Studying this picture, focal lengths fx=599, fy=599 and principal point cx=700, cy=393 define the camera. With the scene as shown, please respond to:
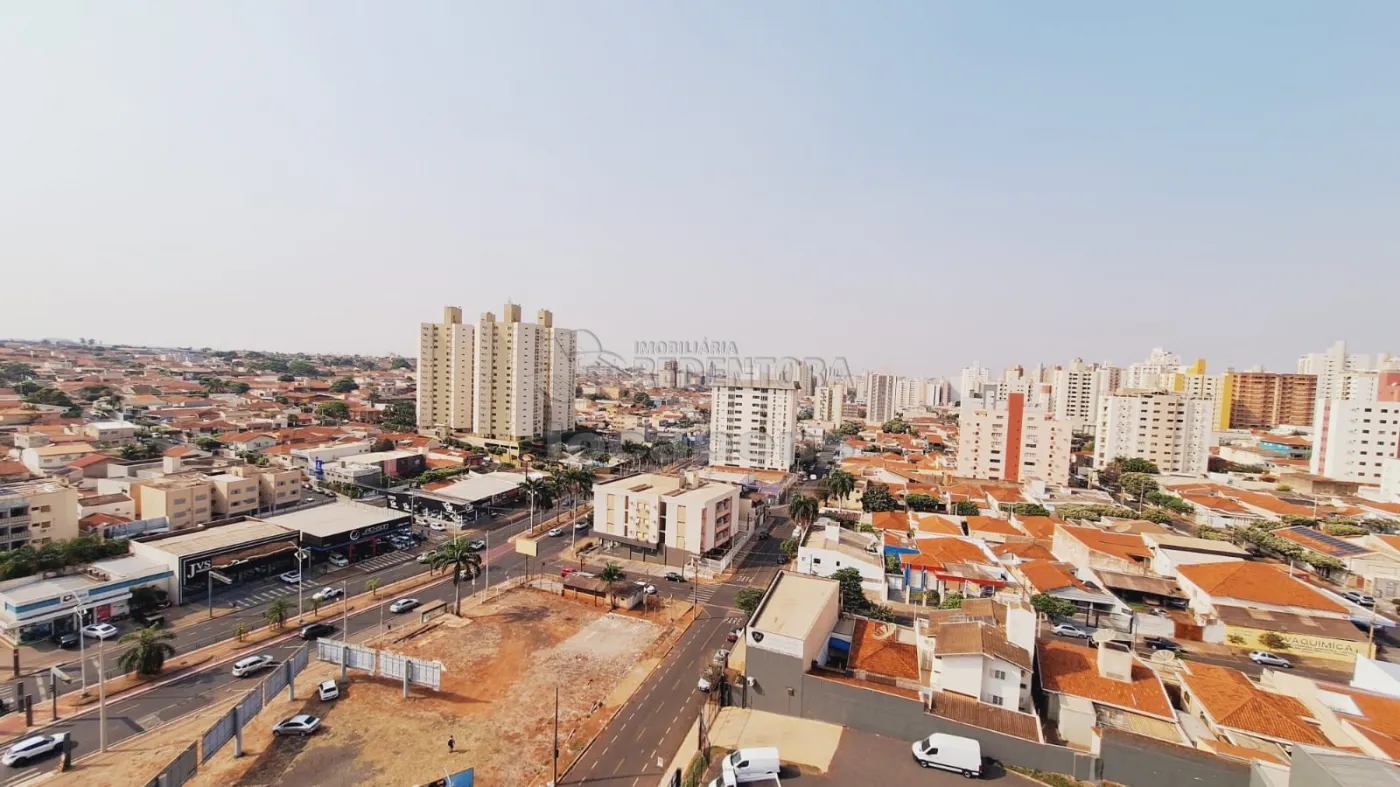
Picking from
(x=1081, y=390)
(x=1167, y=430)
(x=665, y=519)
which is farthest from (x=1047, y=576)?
(x=1081, y=390)

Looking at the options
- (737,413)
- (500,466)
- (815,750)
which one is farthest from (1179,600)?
(500,466)

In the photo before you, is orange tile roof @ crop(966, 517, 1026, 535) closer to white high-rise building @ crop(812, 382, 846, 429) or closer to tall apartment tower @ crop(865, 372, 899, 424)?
white high-rise building @ crop(812, 382, 846, 429)

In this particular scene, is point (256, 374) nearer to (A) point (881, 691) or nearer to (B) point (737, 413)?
(B) point (737, 413)

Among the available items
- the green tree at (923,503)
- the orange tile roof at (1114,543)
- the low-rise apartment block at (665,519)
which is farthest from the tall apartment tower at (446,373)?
the orange tile roof at (1114,543)

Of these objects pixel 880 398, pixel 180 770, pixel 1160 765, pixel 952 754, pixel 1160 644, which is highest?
pixel 880 398

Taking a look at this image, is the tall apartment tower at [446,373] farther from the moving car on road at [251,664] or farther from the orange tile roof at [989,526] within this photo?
the orange tile roof at [989,526]

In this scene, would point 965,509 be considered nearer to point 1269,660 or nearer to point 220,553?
point 1269,660
